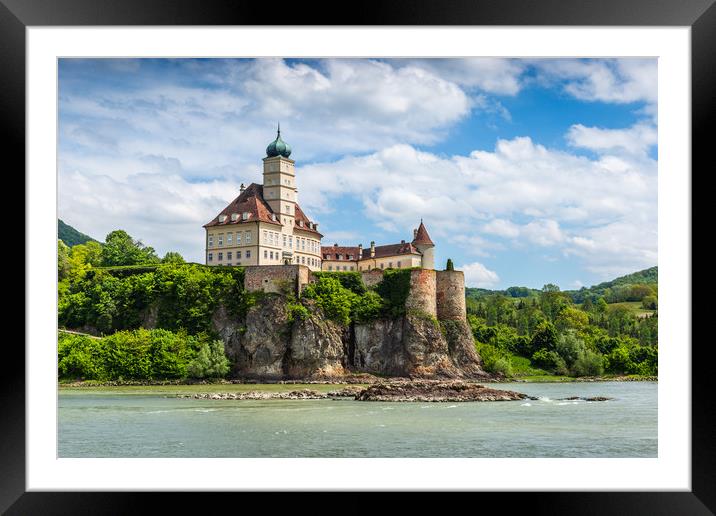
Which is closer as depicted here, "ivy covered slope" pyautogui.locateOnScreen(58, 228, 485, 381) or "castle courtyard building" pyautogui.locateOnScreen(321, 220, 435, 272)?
"ivy covered slope" pyautogui.locateOnScreen(58, 228, 485, 381)

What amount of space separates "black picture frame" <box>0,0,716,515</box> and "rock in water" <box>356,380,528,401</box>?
13.8 metres

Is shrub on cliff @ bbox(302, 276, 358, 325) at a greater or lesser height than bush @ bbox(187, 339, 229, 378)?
greater

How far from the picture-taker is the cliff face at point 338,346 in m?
23.9

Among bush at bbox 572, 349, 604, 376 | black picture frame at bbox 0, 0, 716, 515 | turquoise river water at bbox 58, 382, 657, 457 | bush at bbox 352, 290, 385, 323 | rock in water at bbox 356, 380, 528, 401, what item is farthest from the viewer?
bush at bbox 572, 349, 604, 376

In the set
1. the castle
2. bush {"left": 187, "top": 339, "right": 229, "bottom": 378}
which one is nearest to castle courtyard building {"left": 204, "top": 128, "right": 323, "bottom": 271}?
the castle

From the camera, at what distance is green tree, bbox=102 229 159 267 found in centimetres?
2875

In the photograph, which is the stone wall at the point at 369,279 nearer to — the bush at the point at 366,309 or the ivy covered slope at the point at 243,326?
the ivy covered slope at the point at 243,326

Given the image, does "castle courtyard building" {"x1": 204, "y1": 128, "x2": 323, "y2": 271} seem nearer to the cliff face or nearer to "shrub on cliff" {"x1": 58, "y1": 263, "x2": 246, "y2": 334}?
"shrub on cliff" {"x1": 58, "y1": 263, "x2": 246, "y2": 334}

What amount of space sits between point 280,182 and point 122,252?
7.19 m

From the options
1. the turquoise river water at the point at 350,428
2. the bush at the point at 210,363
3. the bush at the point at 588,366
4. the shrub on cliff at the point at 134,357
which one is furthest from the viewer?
the bush at the point at 588,366
